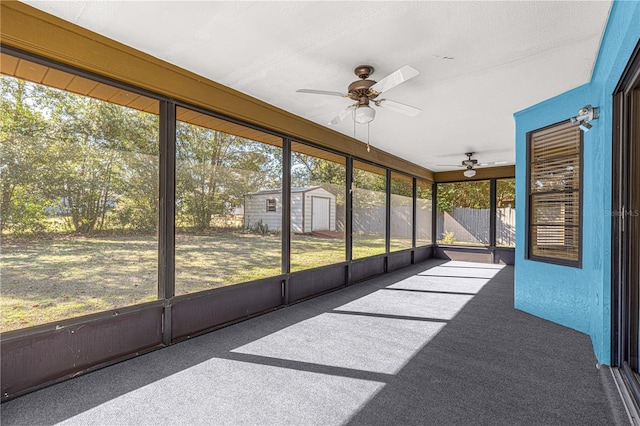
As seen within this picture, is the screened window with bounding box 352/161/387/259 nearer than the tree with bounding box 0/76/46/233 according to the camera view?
No

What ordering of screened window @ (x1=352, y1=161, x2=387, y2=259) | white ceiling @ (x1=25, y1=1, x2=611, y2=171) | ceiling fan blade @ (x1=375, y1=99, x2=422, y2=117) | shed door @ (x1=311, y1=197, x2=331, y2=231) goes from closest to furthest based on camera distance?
white ceiling @ (x1=25, y1=1, x2=611, y2=171) → ceiling fan blade @ (x1=375, y1=99, x2=422, y2=117) → shed door @ (x1=311, y1=197, x2=331, y2=231) → screened window @ (x1=352, y1=161, x2=387, y2=259)

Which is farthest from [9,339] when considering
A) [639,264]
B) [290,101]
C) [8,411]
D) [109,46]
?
[639,264]

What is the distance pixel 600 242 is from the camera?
258cm

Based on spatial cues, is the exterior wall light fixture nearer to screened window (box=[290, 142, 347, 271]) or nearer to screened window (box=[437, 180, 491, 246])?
screened window (box=[290, 142, 347, 271])

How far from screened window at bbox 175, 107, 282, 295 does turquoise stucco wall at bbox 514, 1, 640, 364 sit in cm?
315

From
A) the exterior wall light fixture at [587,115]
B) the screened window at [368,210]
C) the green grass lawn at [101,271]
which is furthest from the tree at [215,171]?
the exterior wall light fixture at [587,115]

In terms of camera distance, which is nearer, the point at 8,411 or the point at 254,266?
the point at 8,411

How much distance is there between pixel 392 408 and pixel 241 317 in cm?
211

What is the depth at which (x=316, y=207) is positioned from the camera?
5.30 metres

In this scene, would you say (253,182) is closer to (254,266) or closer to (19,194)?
(254,266)

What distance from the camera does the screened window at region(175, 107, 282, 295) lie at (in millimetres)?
3205

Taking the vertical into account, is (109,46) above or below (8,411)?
above

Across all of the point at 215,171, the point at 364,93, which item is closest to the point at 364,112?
the point at 364,93

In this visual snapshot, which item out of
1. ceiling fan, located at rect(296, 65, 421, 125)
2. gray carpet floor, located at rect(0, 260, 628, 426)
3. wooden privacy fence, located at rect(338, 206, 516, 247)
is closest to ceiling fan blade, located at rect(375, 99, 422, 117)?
ceiling fan, located at rect(296, 65, 421, 125)
